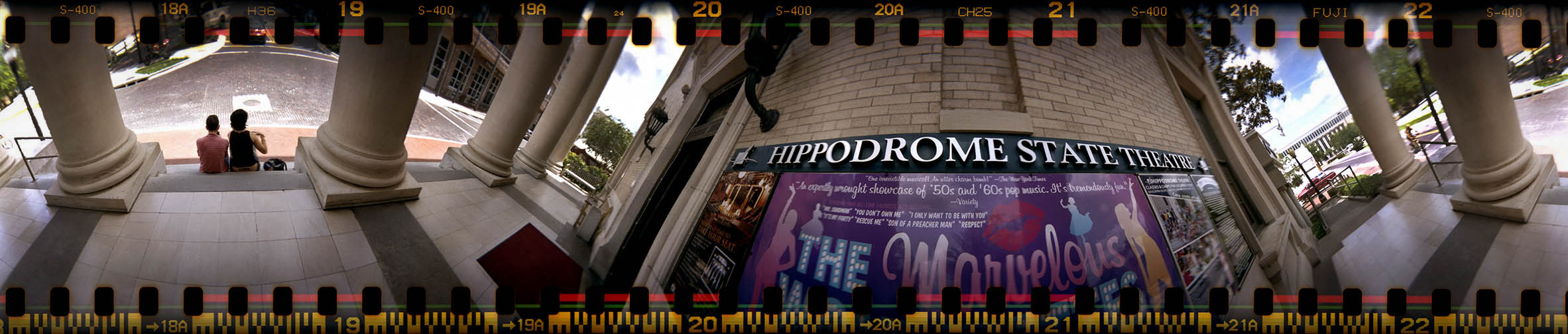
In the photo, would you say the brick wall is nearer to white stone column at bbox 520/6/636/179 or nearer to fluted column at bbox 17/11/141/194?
white stone column at bbox 520/6/636/179

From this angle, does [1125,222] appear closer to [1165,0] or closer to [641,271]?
[1165,0]

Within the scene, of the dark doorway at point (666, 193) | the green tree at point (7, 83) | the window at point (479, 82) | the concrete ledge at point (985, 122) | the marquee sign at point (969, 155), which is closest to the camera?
the marquee sign at point (969, 155)

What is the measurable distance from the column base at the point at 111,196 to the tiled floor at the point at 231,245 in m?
0.04

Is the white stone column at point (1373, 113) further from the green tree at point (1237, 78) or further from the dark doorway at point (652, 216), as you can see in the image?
the dark doorway at point (652, 216)

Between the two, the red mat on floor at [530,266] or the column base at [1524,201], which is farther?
the column base at [1524,201]

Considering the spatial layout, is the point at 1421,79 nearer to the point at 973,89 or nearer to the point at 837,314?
the point at 973,89

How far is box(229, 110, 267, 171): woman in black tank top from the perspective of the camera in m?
2.69

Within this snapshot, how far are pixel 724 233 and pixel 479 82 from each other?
17.4m

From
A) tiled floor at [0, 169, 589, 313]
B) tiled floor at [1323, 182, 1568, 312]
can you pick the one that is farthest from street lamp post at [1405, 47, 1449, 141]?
tiled floor at [0, 169, 589, 313]

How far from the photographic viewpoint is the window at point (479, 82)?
1348 cm

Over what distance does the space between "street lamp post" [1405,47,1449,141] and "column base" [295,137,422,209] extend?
6.10 m

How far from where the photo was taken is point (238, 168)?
2.73m

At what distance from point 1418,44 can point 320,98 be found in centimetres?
1441

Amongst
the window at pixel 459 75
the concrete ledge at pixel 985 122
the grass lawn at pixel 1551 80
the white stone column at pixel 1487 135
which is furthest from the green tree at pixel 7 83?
the window at pixel 459 75
